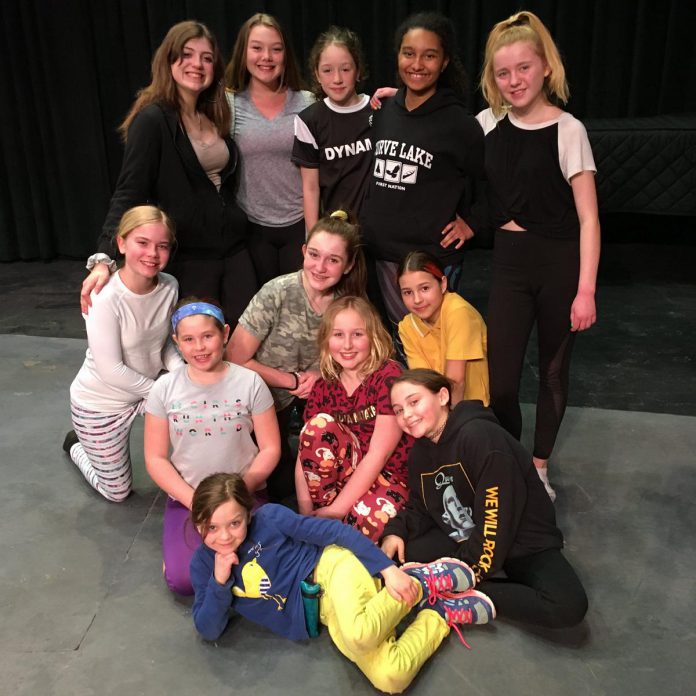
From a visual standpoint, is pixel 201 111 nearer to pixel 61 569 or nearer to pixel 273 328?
pixel 273 328

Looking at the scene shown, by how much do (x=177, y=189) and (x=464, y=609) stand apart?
5.16 ft

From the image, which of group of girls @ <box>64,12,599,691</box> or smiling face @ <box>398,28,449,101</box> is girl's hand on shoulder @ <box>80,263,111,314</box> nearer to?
group of girls @ <box>64,12,599,691</box>

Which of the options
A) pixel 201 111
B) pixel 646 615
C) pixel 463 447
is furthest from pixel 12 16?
pixel 646 615

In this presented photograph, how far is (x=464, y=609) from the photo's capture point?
6.27 feet

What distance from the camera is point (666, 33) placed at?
4.56 metres


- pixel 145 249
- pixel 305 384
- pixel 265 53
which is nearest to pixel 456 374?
pixel 305 384

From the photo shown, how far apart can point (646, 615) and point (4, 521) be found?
6.18ft

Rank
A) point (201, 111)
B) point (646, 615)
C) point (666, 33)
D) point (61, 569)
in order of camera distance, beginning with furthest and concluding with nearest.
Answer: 1. point (666, 33)
2. point (201, 111)
3. point (61, 569)
4. point (646, 615)

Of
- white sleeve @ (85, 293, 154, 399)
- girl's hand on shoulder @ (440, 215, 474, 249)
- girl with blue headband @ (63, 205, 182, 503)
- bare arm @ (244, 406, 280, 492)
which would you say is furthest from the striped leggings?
girl's hand on shoulder @ (440, 215, 474, 249)

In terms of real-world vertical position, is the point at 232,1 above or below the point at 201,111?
above

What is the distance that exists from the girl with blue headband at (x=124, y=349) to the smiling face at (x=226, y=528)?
71cm

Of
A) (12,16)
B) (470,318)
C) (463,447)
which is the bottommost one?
Answer: (463,447)

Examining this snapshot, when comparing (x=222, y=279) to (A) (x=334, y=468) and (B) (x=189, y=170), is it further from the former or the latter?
(A) (x=334, y=468)

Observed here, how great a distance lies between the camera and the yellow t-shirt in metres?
2.35
